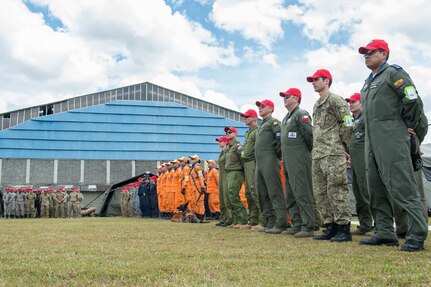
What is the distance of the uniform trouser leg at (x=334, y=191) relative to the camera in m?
4.74

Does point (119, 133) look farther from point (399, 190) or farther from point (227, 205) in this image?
point (399, 190)

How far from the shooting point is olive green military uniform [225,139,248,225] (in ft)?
25.3

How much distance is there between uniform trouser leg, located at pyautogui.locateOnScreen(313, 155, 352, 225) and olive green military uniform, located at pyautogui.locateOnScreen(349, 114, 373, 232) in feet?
2.78

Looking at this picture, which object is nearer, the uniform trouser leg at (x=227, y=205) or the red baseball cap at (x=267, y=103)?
the red baseball cap at (x=267, y=103)

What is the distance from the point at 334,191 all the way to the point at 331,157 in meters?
0.37

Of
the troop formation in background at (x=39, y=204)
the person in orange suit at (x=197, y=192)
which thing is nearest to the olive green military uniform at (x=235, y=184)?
the person in orange suit at (x=197, y=192)

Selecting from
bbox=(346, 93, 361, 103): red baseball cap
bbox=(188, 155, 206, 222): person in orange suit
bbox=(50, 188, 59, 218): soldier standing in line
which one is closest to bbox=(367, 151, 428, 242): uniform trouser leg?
bbox=(346, 93, 361, 103): red baseball cap

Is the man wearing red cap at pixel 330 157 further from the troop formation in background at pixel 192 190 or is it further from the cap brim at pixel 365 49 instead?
the troop formation in background at pixel 192 190

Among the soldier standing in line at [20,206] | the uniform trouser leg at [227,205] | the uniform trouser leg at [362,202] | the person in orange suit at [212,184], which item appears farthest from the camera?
the soldier standing in line at [20,206]

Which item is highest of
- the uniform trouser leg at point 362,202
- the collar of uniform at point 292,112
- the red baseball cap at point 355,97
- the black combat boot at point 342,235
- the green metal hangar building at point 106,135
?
the green metal hangar building at point 106,135

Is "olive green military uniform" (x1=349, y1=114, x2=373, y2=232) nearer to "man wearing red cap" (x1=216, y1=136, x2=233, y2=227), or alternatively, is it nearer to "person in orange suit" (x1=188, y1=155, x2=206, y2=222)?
"man wearing red cap" (x1=216, y1=136, x2=233, y2=227)

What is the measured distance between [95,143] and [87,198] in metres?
14.2

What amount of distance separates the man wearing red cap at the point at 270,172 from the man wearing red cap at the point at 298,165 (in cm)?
29

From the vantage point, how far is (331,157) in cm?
485
